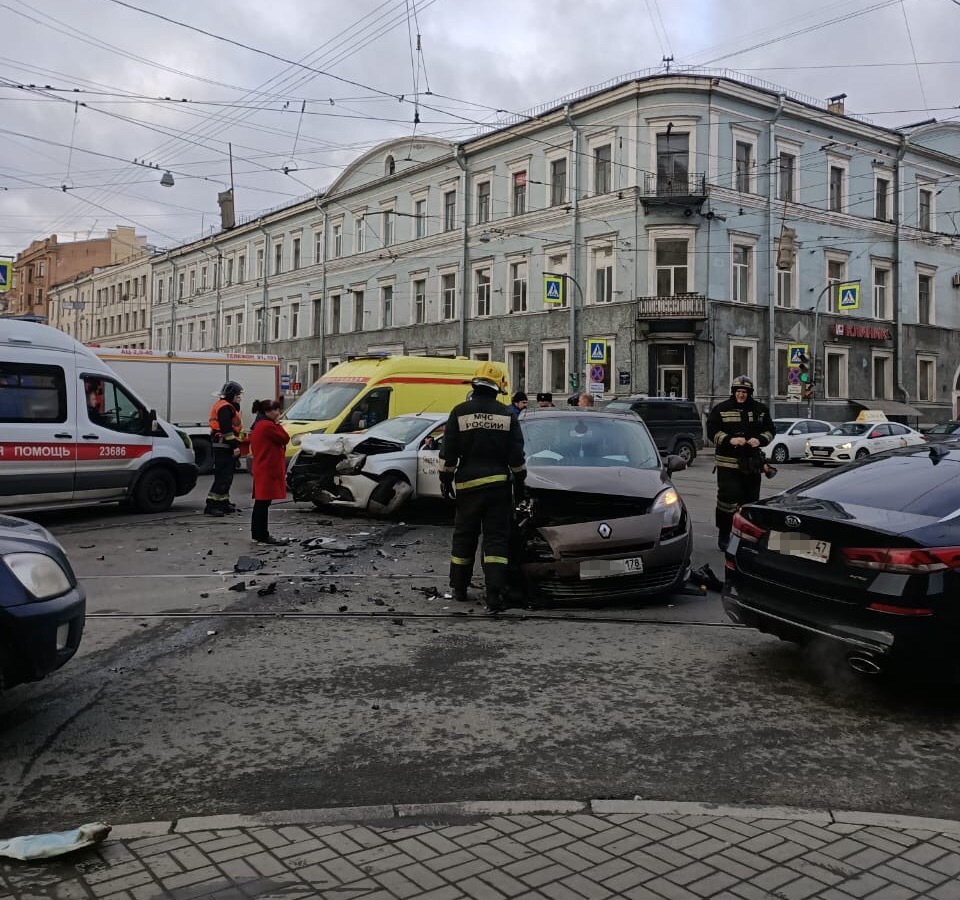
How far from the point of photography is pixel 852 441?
28219mm

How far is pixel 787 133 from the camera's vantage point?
3531cm

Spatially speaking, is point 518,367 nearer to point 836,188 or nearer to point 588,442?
point 836,188

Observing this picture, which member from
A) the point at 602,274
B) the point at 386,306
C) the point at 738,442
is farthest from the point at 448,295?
the point at 738,442

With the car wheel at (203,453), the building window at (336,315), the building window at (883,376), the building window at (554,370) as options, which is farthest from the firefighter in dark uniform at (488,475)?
the building window at (336,315)

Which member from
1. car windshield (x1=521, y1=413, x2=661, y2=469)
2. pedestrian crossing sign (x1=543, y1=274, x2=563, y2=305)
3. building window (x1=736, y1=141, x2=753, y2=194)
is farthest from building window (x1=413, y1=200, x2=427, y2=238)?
car windshield (x1=521, y1=413, x2=661, y2=469)

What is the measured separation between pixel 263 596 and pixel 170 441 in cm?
628

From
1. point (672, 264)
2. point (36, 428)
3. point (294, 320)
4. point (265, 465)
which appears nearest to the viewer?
point (265, 465)

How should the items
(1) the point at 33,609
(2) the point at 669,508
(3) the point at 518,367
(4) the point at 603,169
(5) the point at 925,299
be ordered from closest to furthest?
1. (1) the point at 33,609
2. (2) the point at 669,508
3. (4) the point at 603,169
4. (3) the point at 518,367
5. (5) the point at 925,299

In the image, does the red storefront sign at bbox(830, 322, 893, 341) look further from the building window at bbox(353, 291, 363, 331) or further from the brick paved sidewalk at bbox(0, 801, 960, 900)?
the brick paved sidewalk at bbox(0, 801, 960, 900)

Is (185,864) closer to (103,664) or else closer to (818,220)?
(103,664)

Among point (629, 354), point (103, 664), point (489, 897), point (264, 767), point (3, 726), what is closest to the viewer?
point (489, 897)

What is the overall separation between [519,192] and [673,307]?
953cm

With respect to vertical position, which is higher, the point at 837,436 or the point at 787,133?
the point at 787,133

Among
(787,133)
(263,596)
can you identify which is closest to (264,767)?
(263,596)
